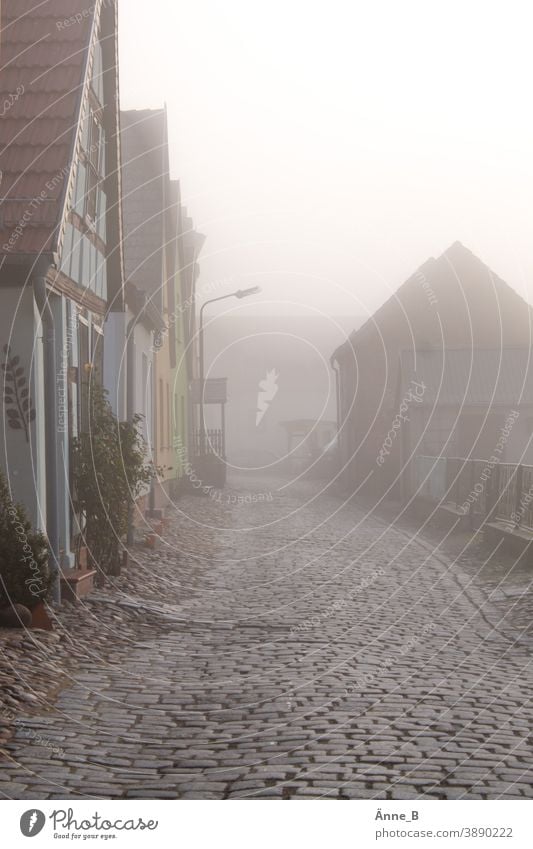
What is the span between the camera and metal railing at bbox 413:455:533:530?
16.5 m

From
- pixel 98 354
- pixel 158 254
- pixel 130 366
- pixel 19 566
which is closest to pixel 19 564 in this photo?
pixel 19 566

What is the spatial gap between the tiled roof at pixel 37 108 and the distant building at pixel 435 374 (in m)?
19.0

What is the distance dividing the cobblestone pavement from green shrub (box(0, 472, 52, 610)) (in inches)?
24.0

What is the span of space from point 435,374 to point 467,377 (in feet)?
2.85

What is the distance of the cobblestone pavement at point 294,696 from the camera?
544 cm

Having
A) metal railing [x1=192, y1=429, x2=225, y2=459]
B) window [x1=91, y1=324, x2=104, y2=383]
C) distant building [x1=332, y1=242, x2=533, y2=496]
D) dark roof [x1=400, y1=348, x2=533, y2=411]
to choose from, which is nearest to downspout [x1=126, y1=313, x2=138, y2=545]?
window [x1=91, y1=324, x2=104, y2=383]

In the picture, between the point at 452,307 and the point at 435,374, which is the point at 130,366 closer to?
the point at 435,374

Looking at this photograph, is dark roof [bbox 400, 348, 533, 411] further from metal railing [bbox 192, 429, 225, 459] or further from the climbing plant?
the climbing plant

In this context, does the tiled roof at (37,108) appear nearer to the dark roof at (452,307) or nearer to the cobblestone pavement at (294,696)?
the cobblestone pavement at (294,696)

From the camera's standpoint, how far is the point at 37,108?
11.3 metres

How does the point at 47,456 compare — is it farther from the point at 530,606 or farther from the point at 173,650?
the point at 530,606

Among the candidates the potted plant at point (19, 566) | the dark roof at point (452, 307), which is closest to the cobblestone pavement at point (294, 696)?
the potted plant at point (19, 566)

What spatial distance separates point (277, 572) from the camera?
14031mm
